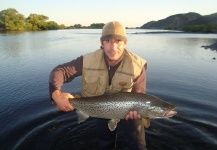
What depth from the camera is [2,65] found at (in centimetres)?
1797

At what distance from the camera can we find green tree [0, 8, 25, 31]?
97463 millimetres

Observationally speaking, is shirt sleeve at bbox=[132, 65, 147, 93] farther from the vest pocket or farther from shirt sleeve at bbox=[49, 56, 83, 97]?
shirt sleeve at bbox=[49, 56, 83, 97]

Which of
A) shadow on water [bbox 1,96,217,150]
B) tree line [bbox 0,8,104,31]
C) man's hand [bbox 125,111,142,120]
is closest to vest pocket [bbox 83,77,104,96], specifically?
man's hand [bbox 125,111,142,120]

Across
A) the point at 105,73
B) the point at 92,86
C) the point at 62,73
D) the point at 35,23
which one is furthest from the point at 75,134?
the point at 35,23

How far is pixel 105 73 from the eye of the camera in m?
5.05

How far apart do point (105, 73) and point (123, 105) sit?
0.91 m

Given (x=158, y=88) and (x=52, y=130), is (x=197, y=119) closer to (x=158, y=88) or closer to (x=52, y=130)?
(x=158, y=88)

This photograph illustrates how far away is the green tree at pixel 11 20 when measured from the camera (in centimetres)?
9746

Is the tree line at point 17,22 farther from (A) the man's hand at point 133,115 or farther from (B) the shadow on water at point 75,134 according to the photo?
(A) the man's hand at point 133,115

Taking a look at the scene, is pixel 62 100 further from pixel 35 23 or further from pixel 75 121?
pixel 35 23

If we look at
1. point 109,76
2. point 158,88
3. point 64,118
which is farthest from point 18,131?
point 158,88

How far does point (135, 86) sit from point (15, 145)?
3.96 m

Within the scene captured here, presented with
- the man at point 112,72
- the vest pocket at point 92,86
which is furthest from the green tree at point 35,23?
the man at point 112,72

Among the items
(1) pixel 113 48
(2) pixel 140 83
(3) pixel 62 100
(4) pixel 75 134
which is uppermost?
(1) pixel 113 48
